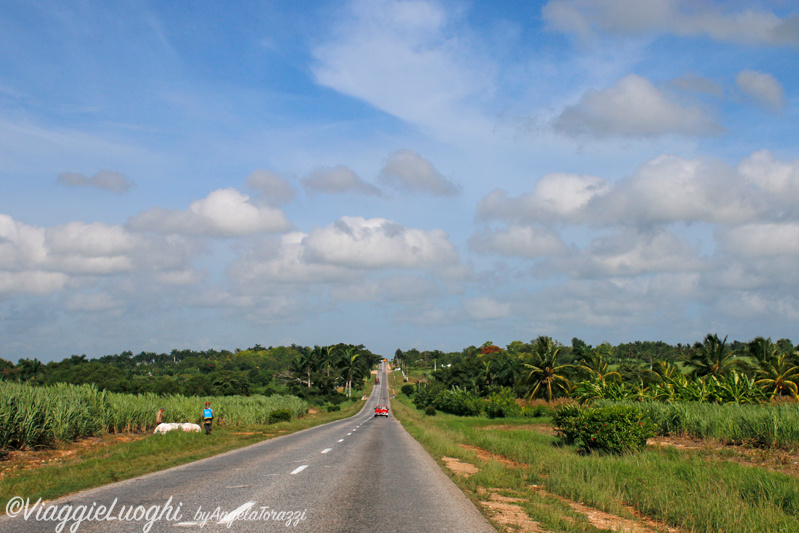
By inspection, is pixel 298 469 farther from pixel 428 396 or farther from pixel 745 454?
pixel 428 396

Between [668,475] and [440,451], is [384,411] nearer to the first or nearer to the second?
[440,451]

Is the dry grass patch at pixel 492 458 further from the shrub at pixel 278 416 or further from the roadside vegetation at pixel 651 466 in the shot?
the shrub at pixel 278 416

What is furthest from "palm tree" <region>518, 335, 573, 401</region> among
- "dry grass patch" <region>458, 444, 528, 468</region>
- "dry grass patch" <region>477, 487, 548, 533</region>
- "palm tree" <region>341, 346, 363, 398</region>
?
"palm tree" <region>341, 346, 363, 398</region>

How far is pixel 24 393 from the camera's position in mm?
19844

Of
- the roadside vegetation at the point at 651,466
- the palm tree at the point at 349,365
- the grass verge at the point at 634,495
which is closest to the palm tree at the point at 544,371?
the roadside vegetation at the point at 651,466

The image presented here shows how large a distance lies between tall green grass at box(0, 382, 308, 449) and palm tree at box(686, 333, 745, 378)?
2034 inches

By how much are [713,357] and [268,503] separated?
2390 inches

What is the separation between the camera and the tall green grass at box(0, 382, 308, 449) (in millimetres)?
18853

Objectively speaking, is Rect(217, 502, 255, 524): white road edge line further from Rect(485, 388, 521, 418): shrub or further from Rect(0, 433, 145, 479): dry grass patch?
Rect(485, 388, 521, 418): shrub

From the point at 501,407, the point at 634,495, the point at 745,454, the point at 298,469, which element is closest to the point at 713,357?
the point at 501,407

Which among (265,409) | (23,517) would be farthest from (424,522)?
(265,409)

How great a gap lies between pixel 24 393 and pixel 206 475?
11726mm

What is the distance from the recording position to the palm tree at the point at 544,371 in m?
68.4

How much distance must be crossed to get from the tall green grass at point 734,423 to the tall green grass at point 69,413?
2620cm
